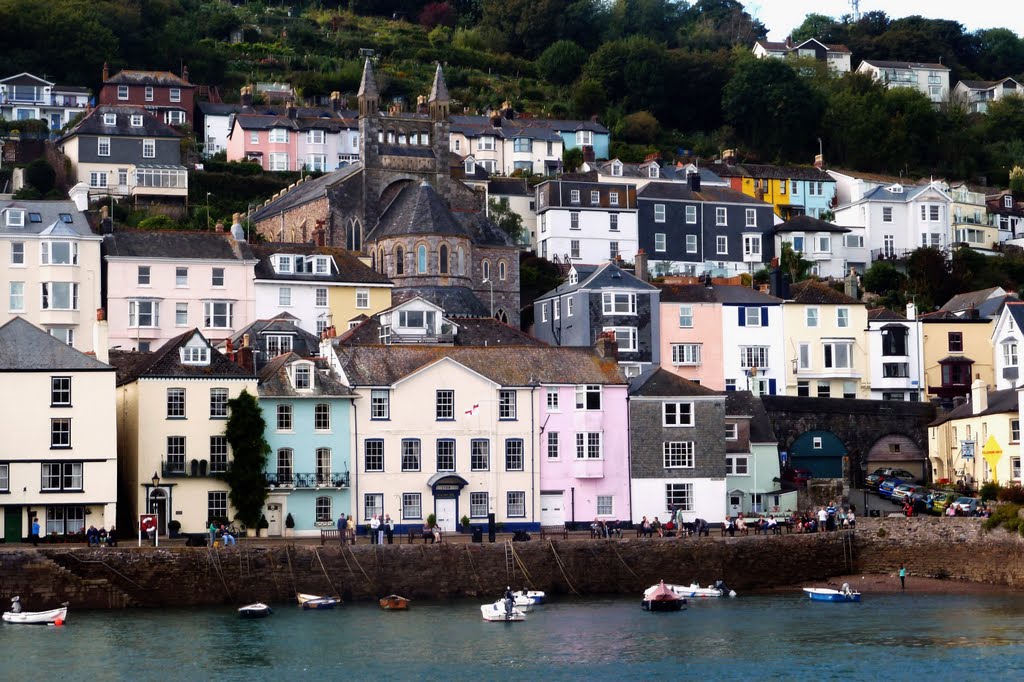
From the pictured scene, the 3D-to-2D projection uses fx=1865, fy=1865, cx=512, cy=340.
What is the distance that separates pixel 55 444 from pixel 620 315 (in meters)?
34.1

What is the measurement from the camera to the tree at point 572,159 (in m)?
135

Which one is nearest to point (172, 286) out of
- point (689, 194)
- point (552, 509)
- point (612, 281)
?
point (612, 281)

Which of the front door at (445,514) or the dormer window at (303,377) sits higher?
the dormer window at (303,377)

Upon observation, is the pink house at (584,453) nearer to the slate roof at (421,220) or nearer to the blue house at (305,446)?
the blue house at (305,446)

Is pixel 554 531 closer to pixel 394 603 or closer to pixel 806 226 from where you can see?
pixel 394 603

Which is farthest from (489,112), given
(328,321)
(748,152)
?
(328,321)

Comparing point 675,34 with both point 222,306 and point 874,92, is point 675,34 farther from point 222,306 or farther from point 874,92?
point 222,306

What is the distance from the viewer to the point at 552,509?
76.3 meters

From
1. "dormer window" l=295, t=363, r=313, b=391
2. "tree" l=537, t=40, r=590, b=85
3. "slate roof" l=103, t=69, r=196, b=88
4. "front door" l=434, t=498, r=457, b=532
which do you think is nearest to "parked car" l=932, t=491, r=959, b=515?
"front door" l=434, t=498, r=457, b=532

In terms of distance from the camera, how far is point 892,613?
64875 mm

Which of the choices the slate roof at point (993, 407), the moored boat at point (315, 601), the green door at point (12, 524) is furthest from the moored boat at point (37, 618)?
the slate roof at point (993, 407)

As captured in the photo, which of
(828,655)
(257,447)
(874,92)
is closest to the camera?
(828,655)

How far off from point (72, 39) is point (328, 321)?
5847 centimetres

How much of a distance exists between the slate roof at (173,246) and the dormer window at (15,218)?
13.5 feet
